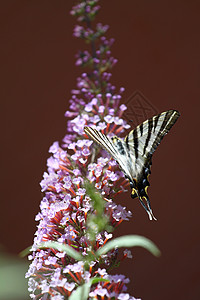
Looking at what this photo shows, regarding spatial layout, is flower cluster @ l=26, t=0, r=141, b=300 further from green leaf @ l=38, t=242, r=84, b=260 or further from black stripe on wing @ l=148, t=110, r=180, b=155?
black stripe on wing @ l=148, t=110, r=180, b=155

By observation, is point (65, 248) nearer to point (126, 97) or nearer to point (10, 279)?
point (10, 279)

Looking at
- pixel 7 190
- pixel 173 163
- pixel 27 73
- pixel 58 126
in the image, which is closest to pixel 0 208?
pixel 7 190

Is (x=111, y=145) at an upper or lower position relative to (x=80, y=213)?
upper

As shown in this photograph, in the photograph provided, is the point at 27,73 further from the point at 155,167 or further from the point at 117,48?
the point at 155,167

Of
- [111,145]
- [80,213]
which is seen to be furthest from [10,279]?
[111,145]

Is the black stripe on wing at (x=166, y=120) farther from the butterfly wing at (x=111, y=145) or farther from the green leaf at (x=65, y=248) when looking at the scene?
the green leaf at (x=65, y=248)

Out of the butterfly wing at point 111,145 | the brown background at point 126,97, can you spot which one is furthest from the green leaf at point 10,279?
the brown background at point 126,97

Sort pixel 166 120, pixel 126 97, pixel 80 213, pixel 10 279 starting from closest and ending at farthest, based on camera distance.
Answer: pixel 10 279, pixel 80 213, pixel 166 120, pixel 126 97
